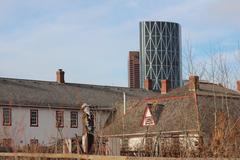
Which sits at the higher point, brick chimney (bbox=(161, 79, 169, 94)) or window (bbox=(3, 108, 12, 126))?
brick chimney (bbox=(161, 79, 169, 94))

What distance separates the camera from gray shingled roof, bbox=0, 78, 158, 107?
2200 inches

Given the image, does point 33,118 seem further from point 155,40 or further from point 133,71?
point 155,40

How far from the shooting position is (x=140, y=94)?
229 feet

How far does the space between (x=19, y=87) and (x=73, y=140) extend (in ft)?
152

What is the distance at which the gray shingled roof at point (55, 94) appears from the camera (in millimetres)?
55875

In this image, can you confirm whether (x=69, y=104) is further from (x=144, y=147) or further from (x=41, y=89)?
(x=144, y=147)

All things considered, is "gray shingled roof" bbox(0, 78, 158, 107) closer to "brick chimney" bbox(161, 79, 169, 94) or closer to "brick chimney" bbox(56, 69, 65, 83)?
"brick chimney" bbox(56, 69, 65, 83)

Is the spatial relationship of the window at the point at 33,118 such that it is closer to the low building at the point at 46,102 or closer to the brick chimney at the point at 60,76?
the low building at the point at 46,102

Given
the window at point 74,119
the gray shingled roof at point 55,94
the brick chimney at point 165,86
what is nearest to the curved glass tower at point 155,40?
the gray shingled roof at point 55,94

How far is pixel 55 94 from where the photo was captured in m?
59.8

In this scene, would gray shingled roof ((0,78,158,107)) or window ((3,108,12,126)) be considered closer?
window ((3,108,12,126))

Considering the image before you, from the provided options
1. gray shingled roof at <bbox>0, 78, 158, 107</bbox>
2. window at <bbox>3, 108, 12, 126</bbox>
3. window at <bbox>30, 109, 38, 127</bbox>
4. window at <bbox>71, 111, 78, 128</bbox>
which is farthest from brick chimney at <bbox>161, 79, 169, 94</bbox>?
window at <bbox>3, 108, 12, 126</bbox>

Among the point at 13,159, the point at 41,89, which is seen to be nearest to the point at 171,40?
the point at 41,89

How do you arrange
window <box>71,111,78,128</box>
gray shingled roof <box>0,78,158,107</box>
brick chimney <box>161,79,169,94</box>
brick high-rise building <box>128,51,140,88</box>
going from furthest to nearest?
brick high-rise building <box>128,51,140,88</box> < brick chimney <box>161,79,169,94</box> < window <box>71,111,78,128</box> < gray shingled roof <box>0,78,158,107</box>
